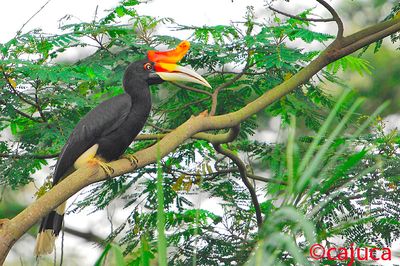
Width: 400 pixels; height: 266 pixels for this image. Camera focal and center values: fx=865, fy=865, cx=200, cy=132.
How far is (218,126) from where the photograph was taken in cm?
270

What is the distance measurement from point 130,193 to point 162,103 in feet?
1.33

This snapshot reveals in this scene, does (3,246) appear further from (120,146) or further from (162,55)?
(162,55)

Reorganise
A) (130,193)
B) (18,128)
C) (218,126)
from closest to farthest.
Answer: (218,126) → (18,128) → (130,193)

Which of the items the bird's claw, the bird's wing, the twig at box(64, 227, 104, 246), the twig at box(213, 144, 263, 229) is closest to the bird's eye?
the bird's wing

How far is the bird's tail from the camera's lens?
2.98m

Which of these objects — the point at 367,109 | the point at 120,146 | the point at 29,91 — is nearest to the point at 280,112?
the point at 120,146

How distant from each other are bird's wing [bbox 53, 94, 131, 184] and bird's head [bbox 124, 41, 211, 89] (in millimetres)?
83

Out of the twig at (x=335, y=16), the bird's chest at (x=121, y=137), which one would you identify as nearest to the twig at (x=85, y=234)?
the bird's chest at (x=121, y=137)

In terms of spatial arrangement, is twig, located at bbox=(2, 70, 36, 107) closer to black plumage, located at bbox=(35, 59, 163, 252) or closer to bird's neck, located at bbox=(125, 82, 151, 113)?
black plumage, located at bbox=(35, 59, 163, 252)

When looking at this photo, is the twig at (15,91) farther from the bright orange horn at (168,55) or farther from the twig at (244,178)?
the twig at (244,178)

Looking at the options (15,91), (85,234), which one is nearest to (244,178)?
(15,91)

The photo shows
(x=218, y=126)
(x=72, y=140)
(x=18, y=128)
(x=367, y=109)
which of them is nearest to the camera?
(x=218, y=126)

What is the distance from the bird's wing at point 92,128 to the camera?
9.52 feet

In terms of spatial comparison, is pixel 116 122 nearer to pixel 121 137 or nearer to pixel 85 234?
pixel 121 137
